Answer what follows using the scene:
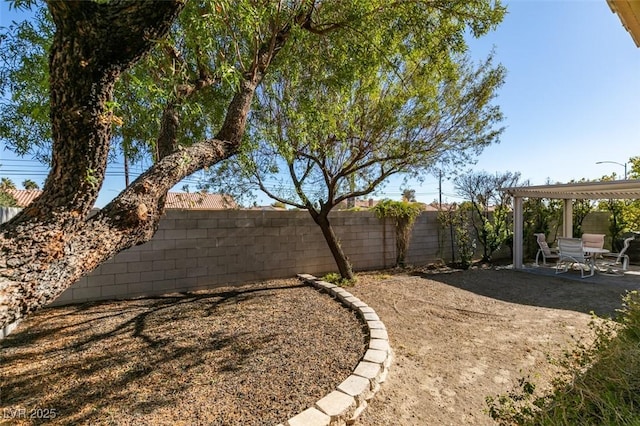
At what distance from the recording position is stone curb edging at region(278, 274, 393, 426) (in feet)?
7.25

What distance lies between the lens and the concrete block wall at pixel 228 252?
17.4 feet

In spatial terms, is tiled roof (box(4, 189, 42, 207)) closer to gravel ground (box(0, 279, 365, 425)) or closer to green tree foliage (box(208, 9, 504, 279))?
gravel ground (box(0, 279, 365, 425))

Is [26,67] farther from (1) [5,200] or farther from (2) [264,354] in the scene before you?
(1) [5,200]

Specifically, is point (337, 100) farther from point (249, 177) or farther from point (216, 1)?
point (216, 1)

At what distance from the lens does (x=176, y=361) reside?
3.10m

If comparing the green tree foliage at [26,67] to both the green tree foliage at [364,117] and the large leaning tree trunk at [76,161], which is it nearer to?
the large leaning tree trunk at [76,161]

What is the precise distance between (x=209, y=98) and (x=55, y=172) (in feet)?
10.0

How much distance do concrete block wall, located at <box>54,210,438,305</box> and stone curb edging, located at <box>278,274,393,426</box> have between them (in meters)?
3.29

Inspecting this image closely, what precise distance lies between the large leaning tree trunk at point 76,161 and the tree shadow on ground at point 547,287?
6115mm

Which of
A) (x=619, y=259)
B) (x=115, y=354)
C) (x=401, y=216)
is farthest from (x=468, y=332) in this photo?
(x=619, y=259)

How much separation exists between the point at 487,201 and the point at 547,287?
3.37 meters

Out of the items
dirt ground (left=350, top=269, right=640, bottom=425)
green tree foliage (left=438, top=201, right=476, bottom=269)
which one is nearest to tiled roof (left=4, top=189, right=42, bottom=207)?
dirt ground (left=350, top=269, right=640, bottom=425)

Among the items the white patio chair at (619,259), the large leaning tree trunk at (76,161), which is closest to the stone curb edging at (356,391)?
the large leaning tree trunk at (76,161)

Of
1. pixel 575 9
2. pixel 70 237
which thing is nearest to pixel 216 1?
pixel 70 237
